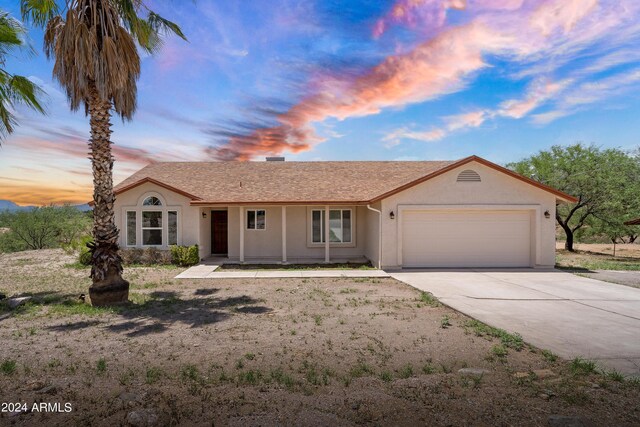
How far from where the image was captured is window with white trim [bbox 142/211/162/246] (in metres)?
15.5

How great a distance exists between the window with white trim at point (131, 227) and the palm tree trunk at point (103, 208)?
7.36 meters

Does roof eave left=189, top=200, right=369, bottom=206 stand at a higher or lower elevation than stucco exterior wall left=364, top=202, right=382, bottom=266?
higher

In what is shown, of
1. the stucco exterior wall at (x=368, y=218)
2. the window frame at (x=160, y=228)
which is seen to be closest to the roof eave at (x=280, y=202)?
the stucco exterior wall at (x=368, y=218)

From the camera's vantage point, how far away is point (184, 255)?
14.7 m

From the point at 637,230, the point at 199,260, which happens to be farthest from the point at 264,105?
the point at 637,230

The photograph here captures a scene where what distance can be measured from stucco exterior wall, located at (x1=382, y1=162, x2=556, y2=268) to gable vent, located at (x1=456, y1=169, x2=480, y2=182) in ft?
0.41

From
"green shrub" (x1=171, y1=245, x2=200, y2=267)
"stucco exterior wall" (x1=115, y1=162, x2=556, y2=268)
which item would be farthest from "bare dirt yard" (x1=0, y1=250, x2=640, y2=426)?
"green shrub" (x1=171, y1=245, x2=200, y2=267)

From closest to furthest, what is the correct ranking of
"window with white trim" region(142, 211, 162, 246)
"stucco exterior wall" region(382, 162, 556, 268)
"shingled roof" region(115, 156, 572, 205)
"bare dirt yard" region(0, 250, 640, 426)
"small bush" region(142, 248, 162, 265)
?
1. "bare dirt yard" region(0, 250, 640, 426)
2. "stucco exterior wall" region(382, 162, 556, 268)
3. "small bush" region(142, 248, 162, 265)
4. "shingled roof" region(115, 156, 572, 205)
5. "window with white trim" region(142, 211, 162, 246)

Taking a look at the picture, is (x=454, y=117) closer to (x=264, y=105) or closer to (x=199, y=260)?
(x=264, y=105)

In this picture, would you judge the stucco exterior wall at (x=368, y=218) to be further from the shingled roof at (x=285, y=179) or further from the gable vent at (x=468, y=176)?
the shingled roof at (x=285, y=179)

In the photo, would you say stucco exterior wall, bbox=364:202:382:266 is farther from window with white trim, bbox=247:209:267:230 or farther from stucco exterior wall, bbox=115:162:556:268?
window with white trim, bbox=247:209:267:230

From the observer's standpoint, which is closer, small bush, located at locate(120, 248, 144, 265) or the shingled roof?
small bush, located at locate(120, 248, 144, 265)

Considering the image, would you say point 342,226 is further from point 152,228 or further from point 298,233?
point 152,228

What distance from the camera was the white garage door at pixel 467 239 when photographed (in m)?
14.0
